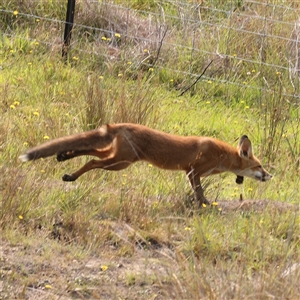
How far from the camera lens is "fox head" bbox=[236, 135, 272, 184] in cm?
744

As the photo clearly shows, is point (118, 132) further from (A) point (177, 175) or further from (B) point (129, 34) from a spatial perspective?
(B) point (129, 34)

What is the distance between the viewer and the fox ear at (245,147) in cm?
738

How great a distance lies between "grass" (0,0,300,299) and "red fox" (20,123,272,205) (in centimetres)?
17

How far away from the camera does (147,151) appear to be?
668 centimetres

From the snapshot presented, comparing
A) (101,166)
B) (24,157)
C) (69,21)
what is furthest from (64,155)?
(69,21)

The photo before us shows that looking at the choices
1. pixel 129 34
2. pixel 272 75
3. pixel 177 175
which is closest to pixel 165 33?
pixel 129 34

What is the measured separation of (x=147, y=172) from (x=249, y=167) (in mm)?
950

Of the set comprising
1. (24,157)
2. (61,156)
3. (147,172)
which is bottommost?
(147,172)

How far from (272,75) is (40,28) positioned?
3.10 meters

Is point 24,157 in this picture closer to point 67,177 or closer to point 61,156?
point 61,156

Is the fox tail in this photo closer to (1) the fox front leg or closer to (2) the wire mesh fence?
(1) the fox front leg

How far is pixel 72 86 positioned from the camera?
9125 millimetres

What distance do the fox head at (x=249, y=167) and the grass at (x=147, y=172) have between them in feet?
0.37

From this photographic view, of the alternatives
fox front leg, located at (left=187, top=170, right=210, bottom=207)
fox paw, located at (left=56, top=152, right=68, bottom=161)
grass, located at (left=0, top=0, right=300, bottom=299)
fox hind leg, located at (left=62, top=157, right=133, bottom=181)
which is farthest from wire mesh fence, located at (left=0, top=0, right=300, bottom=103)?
fox paw, located at (left=56, top=152, right=68, bottom=161)
